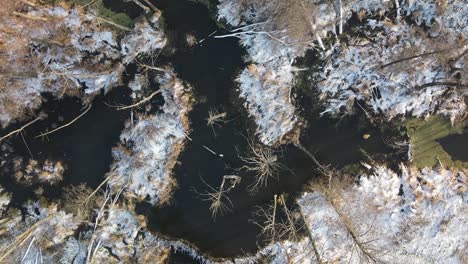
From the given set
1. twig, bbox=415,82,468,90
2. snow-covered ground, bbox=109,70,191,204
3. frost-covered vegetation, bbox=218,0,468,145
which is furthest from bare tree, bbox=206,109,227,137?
twig, bbox=415,82,468,90

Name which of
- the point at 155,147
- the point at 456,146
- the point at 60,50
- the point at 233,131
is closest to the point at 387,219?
the point at 456,146

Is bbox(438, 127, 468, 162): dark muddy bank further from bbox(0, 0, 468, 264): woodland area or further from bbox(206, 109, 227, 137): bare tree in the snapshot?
bbox(206, 109, 227, 137): bare tree

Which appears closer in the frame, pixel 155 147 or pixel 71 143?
pixel 155 147

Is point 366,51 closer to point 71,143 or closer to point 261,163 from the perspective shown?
point 261,163

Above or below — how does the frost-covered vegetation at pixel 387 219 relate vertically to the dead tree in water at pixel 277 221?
above

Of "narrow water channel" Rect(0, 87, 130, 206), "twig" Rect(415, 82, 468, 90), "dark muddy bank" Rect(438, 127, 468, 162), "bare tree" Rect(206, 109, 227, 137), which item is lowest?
"narrow water channel" Rect(0, 87, 130, 206)

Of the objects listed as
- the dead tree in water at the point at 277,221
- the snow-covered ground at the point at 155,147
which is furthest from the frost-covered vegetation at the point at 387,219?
the snow-covered ground at the point at 155,147

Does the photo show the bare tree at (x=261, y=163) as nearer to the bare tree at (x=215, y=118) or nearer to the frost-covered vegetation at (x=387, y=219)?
the bare tree at (x=215, y=118)

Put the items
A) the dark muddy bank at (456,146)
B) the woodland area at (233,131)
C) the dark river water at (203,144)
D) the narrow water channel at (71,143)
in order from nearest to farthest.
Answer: the woodland area at (233,131), the dark muddy bank at (456,146), the dark river water at (203,144), the narrow water channel at (71,143)
